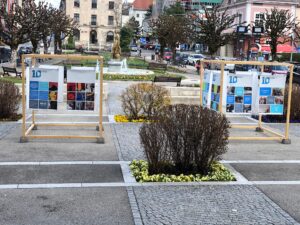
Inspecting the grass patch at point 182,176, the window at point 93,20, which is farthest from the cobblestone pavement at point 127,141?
the window at point 93,20

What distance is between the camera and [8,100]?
1386cm

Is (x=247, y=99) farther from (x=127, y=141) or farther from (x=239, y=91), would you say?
(x=127, y=141)

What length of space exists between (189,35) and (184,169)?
38.2 m

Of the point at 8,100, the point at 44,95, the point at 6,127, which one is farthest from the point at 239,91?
the point at 8,100

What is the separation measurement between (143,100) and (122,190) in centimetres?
709

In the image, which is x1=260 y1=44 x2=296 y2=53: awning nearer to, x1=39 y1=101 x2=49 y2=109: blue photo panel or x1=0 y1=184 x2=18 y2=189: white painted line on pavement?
x1=39 y1=101 x2=49 y2=109: blue photo panel

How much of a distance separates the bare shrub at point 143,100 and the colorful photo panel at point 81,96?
11.5 ft

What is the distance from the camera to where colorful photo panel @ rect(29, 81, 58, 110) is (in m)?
10.8

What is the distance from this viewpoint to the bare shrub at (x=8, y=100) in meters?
13.8

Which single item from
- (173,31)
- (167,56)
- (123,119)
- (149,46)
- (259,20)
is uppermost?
(259,20)

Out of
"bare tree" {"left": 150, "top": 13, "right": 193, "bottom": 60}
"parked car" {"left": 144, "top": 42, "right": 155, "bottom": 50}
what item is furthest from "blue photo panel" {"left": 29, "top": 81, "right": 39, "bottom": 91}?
"parked car" {"left": 144, "top": 42, "right": 155, "bottom": 50}

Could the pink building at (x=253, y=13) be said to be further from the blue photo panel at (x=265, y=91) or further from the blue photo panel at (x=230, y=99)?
the blue photo panel at (x=230, y=99)

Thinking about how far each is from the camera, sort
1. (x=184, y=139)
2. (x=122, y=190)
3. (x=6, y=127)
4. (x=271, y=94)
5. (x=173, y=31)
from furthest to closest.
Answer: (x=173, y=31) → (x=6, y=127) → (x=271, y=94) → (x=184, y=139) → (x=122, y=190)

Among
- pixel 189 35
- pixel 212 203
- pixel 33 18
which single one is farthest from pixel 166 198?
pixel 189 35
